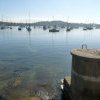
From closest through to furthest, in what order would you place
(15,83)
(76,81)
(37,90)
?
1. (76,81)
2. (37,90)
3. (15,83)

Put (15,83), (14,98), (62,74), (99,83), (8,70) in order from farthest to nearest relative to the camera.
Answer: (8,70), (62,74), (15,83), (14,98), (99,83)

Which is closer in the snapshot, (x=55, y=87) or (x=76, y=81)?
(x=76, y=81)

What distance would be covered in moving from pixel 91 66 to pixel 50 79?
468 inches

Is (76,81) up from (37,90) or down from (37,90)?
up

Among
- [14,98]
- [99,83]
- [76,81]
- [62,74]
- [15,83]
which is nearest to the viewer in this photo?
[99,83]

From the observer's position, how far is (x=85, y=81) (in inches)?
399

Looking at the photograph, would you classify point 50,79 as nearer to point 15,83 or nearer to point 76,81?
point 15,83

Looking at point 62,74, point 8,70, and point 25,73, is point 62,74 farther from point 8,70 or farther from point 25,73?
point 8,70

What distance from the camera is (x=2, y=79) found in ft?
69.8

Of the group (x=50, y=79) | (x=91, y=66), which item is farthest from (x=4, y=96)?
(x=91, y=66)

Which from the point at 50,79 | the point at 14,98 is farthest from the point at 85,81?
the point at 50,79

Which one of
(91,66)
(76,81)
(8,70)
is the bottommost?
(8,70)

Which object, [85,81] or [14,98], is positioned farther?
[14,98]

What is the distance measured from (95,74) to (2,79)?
46.2 ft
